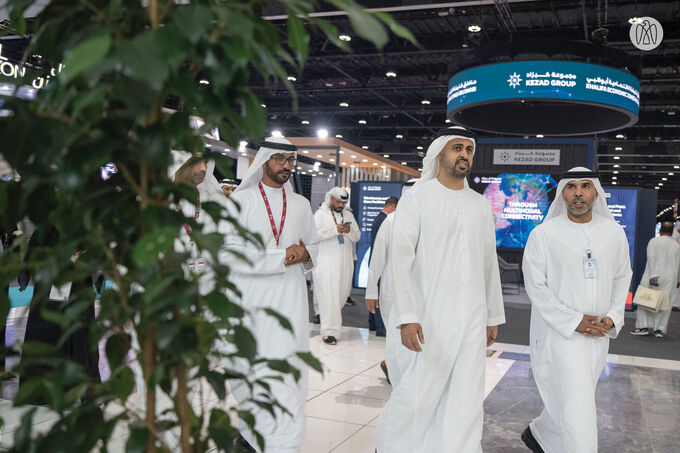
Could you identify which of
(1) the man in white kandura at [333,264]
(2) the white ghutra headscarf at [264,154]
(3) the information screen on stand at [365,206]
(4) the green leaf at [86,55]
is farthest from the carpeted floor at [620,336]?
(4) the green leaf at [86,55]

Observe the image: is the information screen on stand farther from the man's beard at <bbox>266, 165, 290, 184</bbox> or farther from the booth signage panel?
the man's beard at <bbox>266, 165, 290, 184</bbox>

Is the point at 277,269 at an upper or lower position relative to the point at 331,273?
upper

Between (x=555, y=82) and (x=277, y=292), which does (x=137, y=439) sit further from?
(x=555, y=82)

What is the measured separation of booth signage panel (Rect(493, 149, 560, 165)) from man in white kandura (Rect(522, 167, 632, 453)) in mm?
9128

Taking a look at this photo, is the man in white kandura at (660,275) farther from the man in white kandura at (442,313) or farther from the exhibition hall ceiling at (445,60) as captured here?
the man in white kandura at (442,313)

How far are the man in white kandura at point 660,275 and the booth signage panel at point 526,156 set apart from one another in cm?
329

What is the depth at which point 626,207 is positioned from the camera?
1135cm

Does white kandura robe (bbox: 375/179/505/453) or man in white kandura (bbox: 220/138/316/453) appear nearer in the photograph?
white kandura robe (bbox: 375/179/505/453)

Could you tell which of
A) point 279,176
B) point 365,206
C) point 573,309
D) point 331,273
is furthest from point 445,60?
point 573,309

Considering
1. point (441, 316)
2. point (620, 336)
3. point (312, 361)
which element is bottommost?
point (620, 336)

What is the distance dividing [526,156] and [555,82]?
5222 mm

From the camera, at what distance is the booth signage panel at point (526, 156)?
12.6m

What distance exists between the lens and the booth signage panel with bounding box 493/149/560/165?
12.6m

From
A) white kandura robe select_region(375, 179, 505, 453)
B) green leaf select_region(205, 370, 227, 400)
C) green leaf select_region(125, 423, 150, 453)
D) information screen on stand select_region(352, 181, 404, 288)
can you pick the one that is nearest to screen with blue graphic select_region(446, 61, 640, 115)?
information screen on stand select_region(352, 181, 404, 288)
